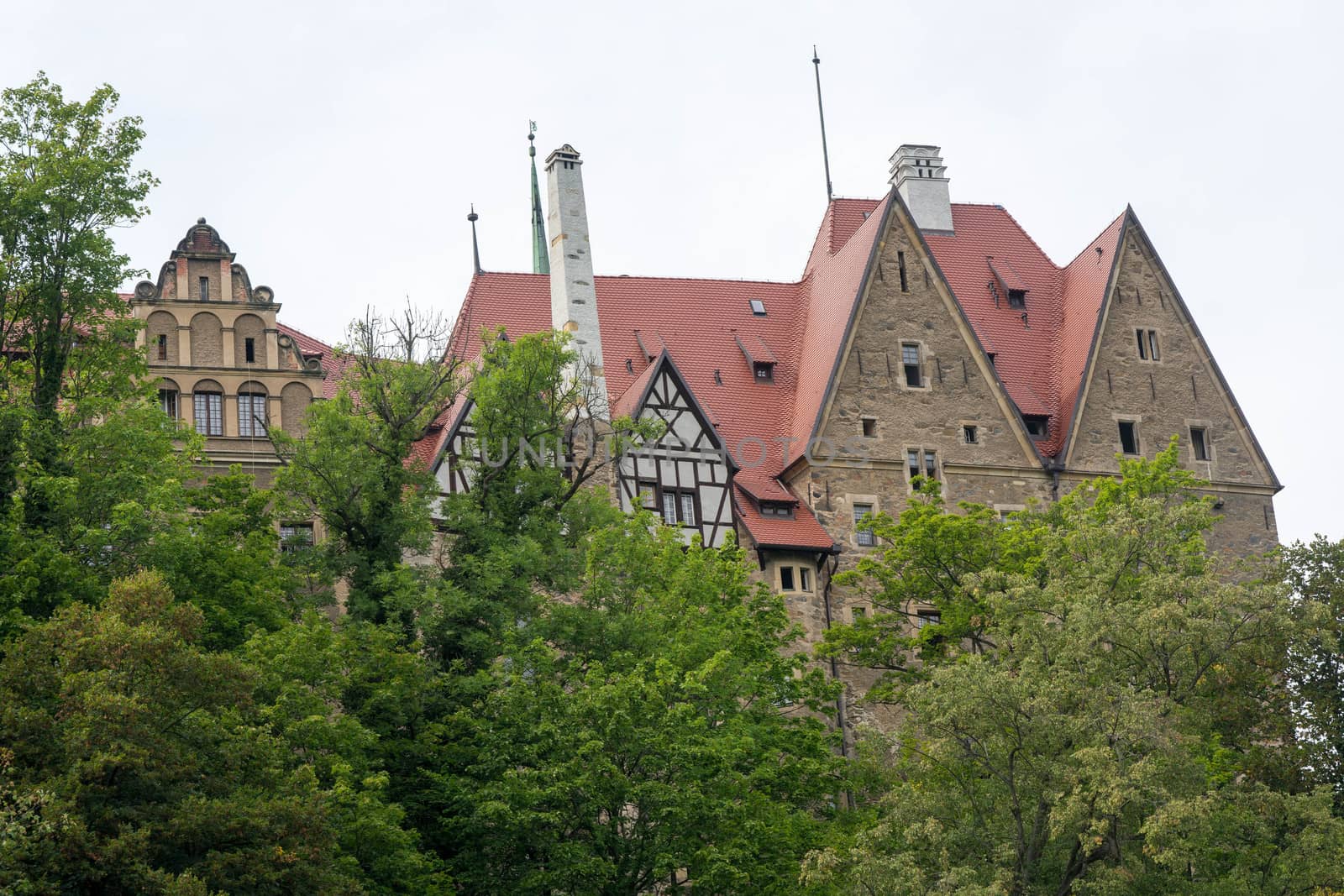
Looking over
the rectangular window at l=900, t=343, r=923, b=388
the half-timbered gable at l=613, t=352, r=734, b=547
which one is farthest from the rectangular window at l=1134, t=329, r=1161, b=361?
the half-timbered gable at l=613, t=352, r=734, b=547

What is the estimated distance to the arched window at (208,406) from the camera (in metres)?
42.1

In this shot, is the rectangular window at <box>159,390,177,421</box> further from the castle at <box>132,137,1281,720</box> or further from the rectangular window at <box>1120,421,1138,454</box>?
the rectangular window at <box>1120,421,1138,454</box>

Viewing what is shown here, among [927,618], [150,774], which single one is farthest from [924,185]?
[150,774]

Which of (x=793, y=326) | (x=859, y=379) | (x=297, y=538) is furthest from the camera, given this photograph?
(x=793, y=326)

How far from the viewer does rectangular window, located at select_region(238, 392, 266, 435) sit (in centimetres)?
4209

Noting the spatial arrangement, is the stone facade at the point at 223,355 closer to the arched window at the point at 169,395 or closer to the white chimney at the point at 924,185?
the arched window at the point at 169,395

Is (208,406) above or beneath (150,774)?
above

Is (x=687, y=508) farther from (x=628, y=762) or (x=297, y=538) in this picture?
(x=628, y=762)

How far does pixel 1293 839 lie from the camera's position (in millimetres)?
31281

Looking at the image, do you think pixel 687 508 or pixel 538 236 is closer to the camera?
pixel 687 508

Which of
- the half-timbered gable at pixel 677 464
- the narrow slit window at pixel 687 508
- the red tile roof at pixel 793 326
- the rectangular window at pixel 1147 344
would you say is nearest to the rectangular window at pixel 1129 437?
the red tile roof at pixel 793 326

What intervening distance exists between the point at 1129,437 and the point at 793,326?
7648mm

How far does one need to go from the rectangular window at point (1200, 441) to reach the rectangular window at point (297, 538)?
19590 millimetres

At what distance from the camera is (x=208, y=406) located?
42.3 metres
